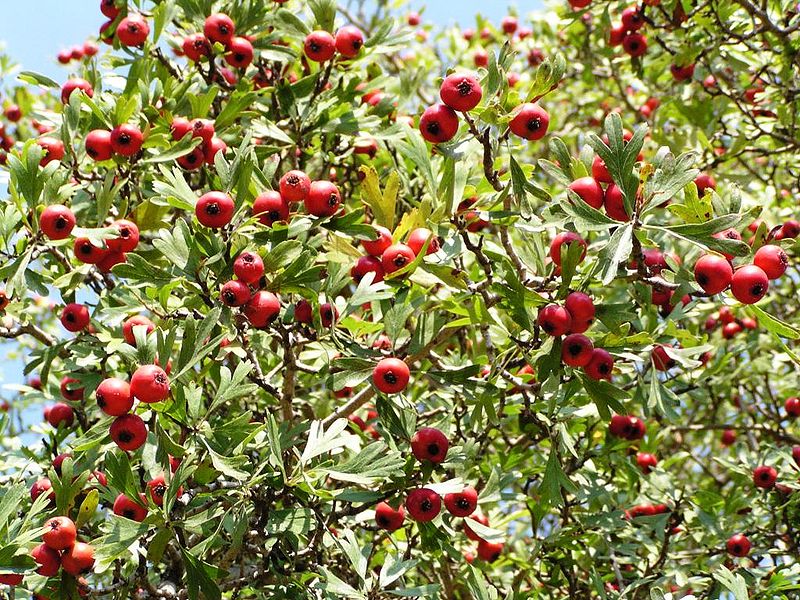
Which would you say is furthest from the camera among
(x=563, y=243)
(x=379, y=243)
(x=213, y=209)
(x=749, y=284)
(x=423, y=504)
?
(x=379, y=243)

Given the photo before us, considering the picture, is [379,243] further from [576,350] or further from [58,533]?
[58,533]

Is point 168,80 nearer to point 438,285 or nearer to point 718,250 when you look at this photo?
point 438,285

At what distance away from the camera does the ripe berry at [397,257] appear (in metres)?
2.79

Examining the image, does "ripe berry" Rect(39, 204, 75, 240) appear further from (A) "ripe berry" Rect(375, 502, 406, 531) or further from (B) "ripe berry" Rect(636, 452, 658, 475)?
(B) "ripe berry" Rect(636, 452, 658, 475)

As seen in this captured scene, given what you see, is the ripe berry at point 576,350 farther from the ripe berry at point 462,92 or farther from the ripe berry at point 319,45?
the ripe berry at point 319,45

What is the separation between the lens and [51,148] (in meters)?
3.47

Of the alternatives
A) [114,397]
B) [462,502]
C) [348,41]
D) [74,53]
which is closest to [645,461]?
[462,502]

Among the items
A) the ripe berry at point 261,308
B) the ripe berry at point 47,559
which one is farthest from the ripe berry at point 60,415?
the ripe berry at point 261,308

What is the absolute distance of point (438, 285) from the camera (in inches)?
134

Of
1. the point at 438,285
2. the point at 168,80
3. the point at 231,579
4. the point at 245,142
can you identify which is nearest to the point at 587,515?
the point at 438,285

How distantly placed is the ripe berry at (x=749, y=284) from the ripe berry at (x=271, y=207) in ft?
5.17

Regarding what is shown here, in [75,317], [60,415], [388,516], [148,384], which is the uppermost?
[148,384]

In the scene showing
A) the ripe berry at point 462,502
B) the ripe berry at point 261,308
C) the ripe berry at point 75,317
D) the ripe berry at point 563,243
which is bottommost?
the ripe berry at point 462,502

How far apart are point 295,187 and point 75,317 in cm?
109
